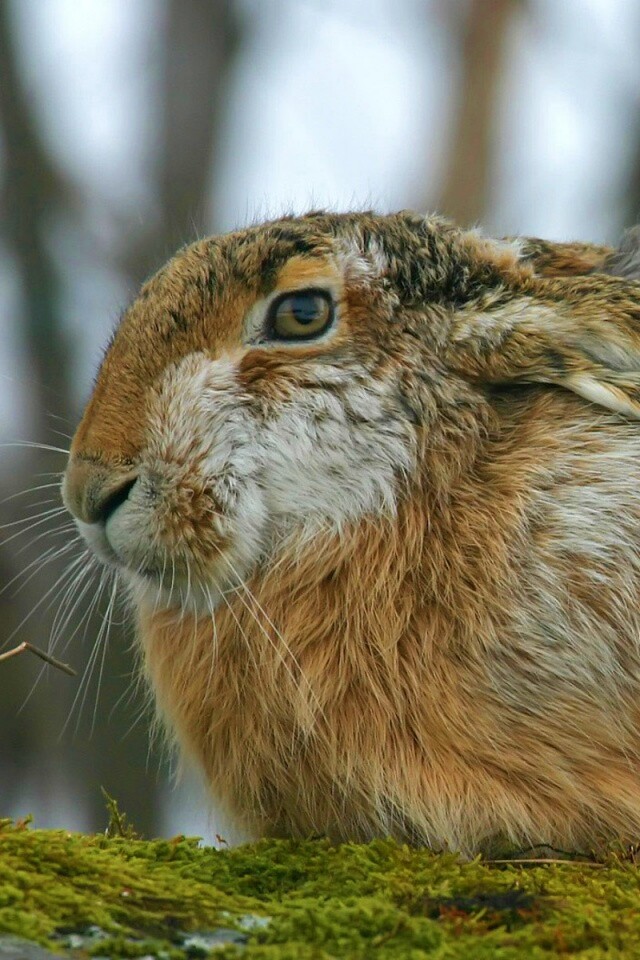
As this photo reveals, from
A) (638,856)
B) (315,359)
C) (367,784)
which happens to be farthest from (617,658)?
(315,359)

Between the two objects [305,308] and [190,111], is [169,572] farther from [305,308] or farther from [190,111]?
[190,111]

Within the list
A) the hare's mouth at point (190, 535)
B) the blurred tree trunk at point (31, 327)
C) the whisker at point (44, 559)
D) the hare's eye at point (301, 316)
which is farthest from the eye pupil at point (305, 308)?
the blurred tree trunk at point (31, 327)

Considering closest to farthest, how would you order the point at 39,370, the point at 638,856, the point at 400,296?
the point at 638,856 → the point at 400,296 → the point at 39,370

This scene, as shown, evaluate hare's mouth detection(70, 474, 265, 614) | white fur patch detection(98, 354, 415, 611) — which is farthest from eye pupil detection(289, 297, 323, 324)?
hare's mouth detection(70, 474, 265, 614)

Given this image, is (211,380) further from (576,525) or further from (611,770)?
(611,770)

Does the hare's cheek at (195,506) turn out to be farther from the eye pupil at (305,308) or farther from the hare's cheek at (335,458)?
the eye pupil at (305,308)

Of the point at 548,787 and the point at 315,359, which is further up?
the point at 315,359

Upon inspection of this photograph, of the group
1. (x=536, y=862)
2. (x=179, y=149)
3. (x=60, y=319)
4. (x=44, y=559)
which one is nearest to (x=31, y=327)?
(x=60, y=319)
